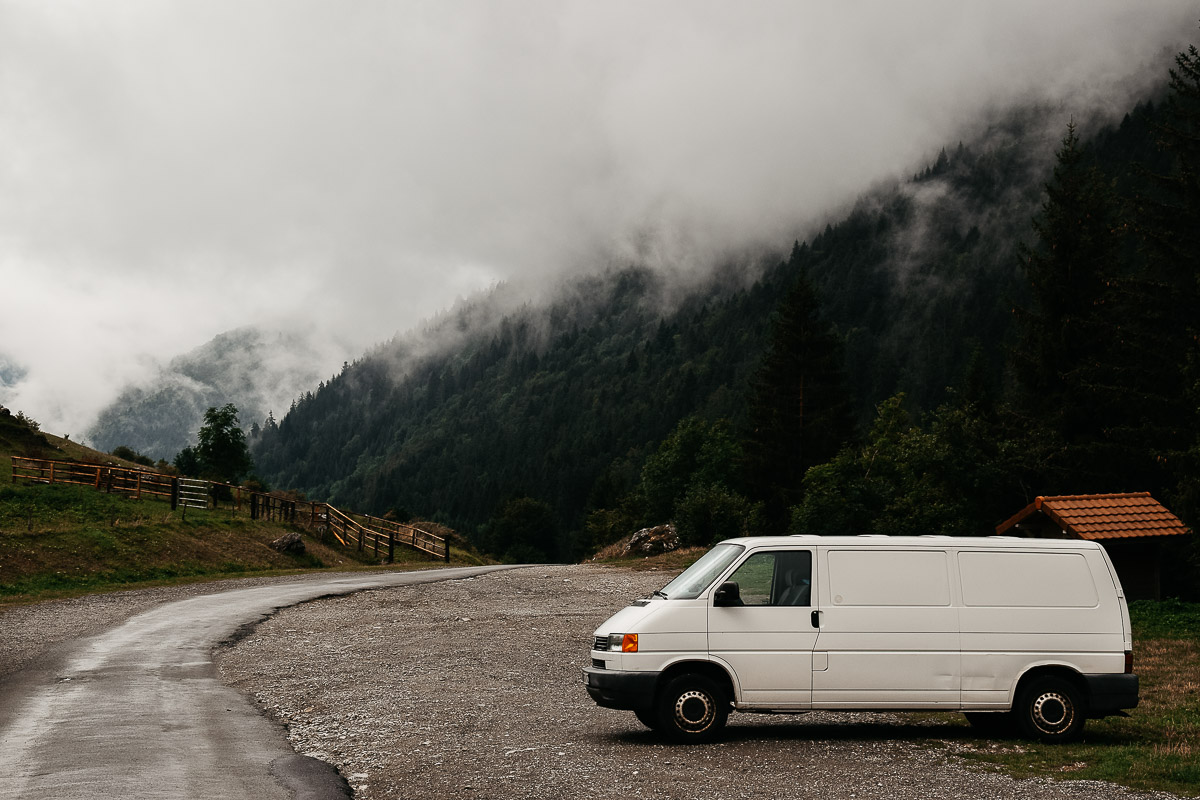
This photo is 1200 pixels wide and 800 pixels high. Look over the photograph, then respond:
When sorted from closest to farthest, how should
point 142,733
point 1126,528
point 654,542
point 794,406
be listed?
point 142,733 → point 1126,528 → point 654,542 → point 794,406

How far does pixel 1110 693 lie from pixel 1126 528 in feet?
60.9

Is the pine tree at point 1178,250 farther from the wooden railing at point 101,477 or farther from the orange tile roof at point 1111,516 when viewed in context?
the wooden railing at point 101,477

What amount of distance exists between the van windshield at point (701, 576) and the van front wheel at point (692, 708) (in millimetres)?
925

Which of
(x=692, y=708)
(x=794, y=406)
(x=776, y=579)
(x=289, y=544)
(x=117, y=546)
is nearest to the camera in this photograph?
(x=692, y=708)

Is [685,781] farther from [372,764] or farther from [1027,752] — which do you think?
[1027,752]

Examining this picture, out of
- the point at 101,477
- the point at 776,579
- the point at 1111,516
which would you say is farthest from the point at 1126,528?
the point at 101,477

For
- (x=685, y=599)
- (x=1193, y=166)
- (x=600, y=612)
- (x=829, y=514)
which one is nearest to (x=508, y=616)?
(x=600, y=612)

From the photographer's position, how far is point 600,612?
25.3 m

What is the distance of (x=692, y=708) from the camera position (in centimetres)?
1058

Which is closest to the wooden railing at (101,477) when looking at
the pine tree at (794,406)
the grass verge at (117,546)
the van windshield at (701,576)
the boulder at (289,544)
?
the grass verge at (117,546)

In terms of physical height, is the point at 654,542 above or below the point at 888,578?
above

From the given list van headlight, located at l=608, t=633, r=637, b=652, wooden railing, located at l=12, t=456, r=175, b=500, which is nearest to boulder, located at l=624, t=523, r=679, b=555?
wooden railing, located at l=12, t=456, r=175, b=500

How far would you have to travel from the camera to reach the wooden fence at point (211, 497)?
4569cm

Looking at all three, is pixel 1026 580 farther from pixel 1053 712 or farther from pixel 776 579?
pixel 776 579
